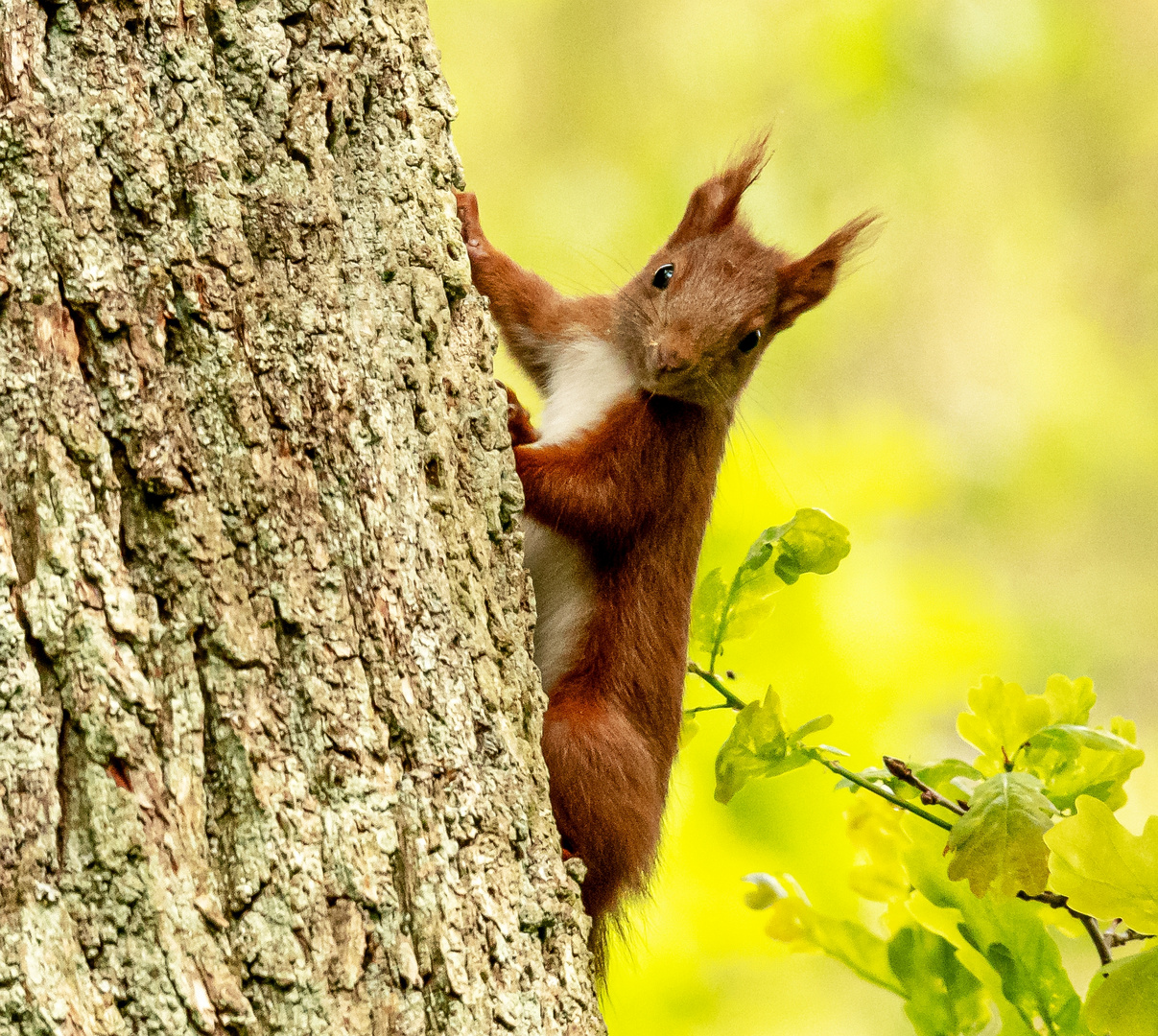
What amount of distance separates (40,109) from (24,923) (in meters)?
0.67

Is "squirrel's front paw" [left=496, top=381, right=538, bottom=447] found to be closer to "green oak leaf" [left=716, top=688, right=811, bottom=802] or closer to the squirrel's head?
the squirrel's head

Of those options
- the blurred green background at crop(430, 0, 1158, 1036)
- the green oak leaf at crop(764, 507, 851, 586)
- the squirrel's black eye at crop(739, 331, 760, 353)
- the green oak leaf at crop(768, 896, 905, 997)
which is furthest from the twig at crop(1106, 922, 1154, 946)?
the blurred green background at crop(430, 0, 1158, 1036)

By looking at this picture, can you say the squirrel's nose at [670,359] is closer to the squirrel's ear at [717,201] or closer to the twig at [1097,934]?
the squirrel's ear at [717,201]

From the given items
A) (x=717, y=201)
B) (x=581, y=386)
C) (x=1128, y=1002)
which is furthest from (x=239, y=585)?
(x=717, y=201)

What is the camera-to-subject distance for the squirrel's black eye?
7.24 ft

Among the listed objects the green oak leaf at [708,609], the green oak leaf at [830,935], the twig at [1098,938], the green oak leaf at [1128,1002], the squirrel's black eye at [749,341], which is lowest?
the green oak leaf at [1128,1002]

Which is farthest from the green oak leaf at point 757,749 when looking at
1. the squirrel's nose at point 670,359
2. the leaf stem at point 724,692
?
the squirrel's nose at point 670,359

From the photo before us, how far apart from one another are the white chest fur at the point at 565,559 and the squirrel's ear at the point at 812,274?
314mm

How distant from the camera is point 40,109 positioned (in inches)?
46.2

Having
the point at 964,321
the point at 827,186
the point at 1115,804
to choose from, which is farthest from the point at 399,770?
the point at 964,321

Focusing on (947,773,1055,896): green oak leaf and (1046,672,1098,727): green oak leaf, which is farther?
(1046,672,1098,727): green oak leaf

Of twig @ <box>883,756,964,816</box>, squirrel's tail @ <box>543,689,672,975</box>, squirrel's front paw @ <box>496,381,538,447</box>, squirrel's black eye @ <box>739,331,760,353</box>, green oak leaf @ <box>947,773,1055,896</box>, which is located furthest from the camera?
squirrel's black eye @ <box>739,331,760,353</box>

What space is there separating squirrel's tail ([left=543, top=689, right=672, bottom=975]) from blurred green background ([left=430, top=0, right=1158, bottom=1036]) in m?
2.22

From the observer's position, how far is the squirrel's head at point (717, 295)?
2.10 meters
